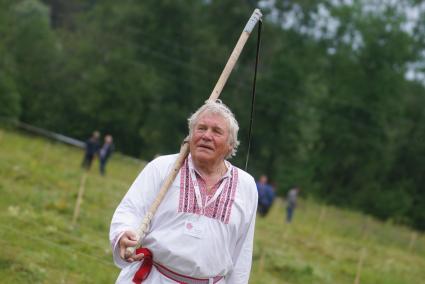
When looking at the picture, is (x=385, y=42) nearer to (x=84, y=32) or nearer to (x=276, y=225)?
(x=84, y=32)

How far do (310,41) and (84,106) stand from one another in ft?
49.0

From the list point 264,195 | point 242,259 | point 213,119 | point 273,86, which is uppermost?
point 273,86

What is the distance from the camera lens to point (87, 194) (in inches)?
629

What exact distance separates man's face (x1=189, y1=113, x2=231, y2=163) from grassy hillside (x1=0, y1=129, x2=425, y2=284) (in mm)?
4316

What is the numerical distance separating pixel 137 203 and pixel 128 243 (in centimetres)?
31

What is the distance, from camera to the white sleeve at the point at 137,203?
409 cm

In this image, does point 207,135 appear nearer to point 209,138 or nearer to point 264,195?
point 209,138

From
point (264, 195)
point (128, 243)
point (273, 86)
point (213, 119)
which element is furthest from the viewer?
point (273, 86)

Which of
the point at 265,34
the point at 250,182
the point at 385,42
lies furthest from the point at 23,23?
the point at 250,182

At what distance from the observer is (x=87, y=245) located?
10.6 metres

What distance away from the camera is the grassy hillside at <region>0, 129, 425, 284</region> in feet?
29.0

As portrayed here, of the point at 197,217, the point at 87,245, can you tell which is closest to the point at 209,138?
the point at 197,217

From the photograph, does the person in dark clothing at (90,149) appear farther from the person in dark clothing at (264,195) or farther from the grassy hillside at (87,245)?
the person in dark clothing at (264,195)

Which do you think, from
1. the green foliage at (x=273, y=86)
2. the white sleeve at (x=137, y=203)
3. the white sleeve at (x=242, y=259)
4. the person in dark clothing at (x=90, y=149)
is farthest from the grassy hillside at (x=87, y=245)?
the green foliage at (x=273, y=86)
